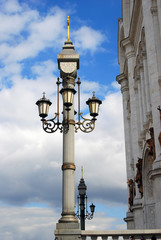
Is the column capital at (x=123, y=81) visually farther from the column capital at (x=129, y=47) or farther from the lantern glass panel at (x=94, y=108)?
the lantern glass panel at (x=94, y=108)

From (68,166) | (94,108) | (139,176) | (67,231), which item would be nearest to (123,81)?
(139,176)

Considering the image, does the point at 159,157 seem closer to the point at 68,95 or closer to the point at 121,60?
the point at 68,95

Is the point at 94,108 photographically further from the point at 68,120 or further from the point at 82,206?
the point at 82,206

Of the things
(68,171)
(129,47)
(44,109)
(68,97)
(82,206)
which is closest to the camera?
(68,171)

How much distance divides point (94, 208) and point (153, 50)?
1008 cm

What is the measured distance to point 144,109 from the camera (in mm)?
23906

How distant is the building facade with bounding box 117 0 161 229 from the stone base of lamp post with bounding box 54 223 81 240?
8.75 meters

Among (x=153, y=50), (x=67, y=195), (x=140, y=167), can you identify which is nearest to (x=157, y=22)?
(x=153, y=50)

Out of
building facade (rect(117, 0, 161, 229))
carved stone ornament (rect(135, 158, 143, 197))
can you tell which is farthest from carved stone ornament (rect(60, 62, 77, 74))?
carved stone ornament (rect(135, 158, 143, 197))

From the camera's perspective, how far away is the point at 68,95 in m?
10.2

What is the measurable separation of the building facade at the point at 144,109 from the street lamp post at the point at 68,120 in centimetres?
786

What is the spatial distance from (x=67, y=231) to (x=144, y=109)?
16023mm

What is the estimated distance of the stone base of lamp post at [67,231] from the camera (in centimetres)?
907

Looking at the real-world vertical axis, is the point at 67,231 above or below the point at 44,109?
below
